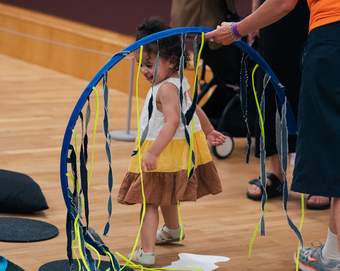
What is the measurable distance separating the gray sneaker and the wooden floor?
96 mm

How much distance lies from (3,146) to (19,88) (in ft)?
6.78

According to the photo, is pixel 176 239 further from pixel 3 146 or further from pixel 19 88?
pixel 19 88

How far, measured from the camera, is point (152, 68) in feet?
12.9

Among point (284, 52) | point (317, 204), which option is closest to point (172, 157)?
point (317, 204)

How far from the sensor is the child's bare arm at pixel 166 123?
12.5ft

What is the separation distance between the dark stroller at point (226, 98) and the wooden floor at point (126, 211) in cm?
13

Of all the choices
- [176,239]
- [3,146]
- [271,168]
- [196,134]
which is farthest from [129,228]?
[3,146]

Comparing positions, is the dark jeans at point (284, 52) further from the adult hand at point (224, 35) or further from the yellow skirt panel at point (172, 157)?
the adult hand at point (224, 35)

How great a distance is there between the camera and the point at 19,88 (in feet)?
26.1

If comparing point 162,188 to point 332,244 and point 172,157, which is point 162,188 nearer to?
point 172,157

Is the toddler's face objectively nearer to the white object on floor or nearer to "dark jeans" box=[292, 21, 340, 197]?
"dark jeans" box=[292, 21, 340, 197]


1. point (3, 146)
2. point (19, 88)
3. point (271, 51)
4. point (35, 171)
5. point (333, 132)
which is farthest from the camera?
point (19, 88)

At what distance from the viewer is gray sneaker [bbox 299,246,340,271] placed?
12.8 ft

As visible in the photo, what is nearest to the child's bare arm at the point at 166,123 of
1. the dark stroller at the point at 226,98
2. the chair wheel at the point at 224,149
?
the dark stroller at the point at 226,98
